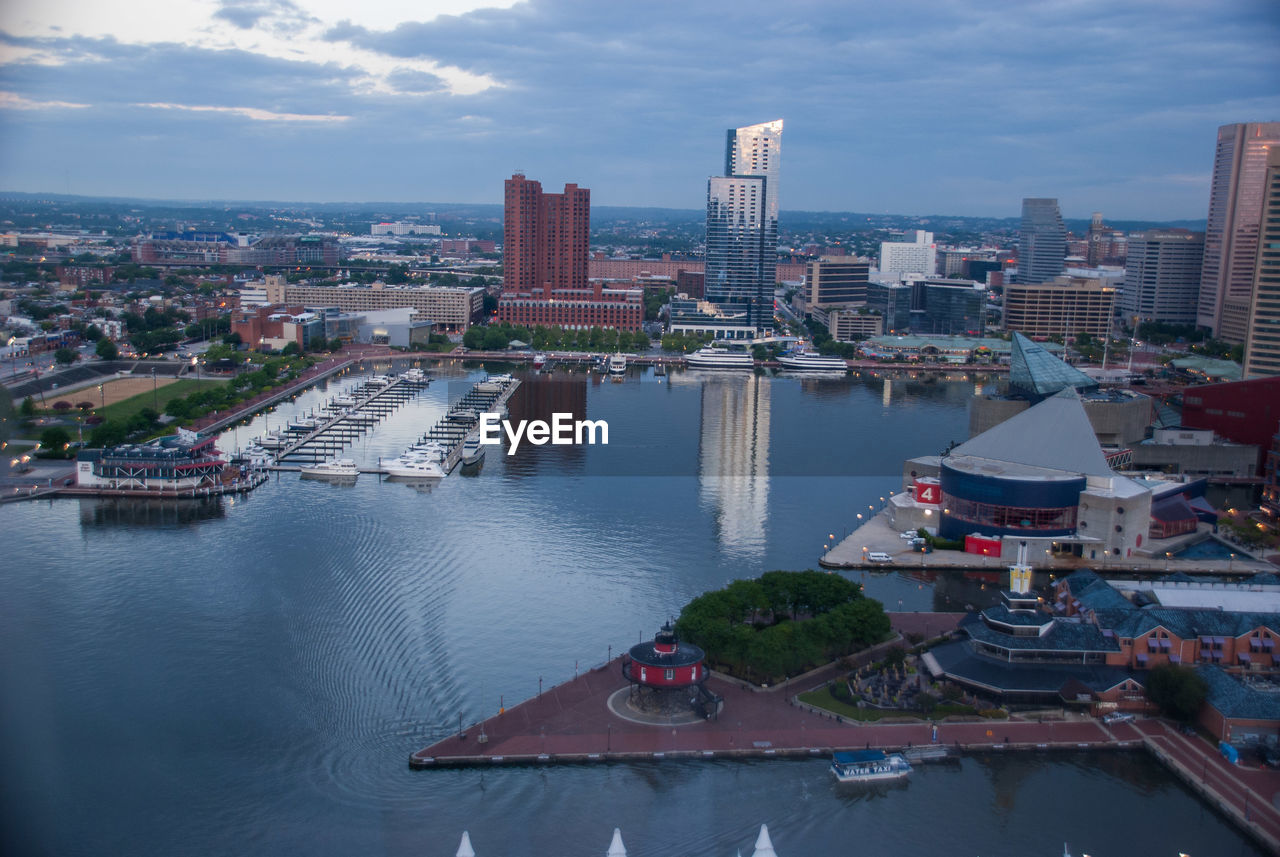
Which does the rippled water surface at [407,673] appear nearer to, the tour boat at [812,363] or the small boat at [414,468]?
the small boat at [414,468]

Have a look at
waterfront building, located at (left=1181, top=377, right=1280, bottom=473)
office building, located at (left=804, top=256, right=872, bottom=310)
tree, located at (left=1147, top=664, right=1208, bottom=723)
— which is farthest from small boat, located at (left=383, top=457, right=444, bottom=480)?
office building, located at (left=804, top=256, right=872, bottom=310)

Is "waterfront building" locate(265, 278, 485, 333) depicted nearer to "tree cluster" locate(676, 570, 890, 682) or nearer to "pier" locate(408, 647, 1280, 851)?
"tree cluster" locate(676, 570, 890, 682)

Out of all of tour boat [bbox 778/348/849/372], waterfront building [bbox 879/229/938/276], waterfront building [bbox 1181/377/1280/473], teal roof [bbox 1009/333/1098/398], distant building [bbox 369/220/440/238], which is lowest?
tour boat [bbox 778/348/849/372]

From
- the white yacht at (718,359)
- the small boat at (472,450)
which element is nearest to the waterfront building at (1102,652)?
the small boat at (472,450)

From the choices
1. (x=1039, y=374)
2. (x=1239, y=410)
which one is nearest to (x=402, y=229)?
(x=1039, y=374)

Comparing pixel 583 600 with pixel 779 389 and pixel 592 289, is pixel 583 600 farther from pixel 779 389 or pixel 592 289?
pixel 592 289

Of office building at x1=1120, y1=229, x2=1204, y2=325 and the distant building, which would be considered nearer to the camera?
office building at x1=1120, y1=229, x2=1204, y2=325
